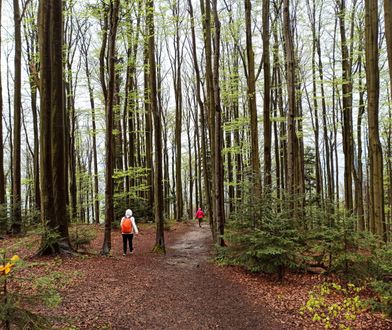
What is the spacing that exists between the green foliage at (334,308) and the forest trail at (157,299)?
81cm

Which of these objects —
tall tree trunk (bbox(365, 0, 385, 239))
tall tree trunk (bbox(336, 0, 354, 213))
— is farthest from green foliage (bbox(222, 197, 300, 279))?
tall tree trunk (bbox(336, 0, 354, 213))

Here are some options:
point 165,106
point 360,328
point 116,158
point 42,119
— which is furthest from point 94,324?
point 165,106

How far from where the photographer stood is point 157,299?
672cm

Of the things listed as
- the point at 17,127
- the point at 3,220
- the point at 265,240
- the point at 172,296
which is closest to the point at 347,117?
the point at 265,240

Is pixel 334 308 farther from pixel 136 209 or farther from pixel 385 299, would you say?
pixel 136 209

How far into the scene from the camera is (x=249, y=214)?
364 inches

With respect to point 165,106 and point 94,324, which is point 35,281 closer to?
point 94,324

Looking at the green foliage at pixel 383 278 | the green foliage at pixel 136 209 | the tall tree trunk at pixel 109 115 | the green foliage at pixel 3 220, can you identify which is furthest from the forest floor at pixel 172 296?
the green foliage at pixel 136 209

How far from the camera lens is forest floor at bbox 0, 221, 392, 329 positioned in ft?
18.0

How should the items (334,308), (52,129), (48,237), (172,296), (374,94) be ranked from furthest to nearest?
(52,129) < (374,94) < (48,237) < (172,296) < (334,308)

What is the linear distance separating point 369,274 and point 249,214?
10.9 feet

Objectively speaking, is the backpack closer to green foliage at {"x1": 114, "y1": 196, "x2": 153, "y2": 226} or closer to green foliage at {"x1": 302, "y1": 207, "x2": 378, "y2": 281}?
green foliage at {"x1": 302, "y1": 207, "x2": 378, "y2": 281}

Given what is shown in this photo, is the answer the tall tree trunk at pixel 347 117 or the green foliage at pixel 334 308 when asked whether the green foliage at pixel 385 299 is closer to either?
the green foliage at pixel 334 308

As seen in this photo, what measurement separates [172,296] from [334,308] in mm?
3375
